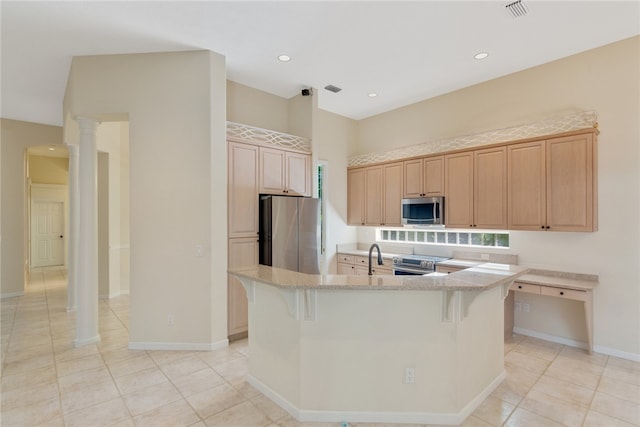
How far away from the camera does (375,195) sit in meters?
5.39

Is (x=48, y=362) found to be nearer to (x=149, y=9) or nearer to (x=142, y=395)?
(x=142, y=395)

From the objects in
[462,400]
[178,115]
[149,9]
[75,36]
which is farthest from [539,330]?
[75,36]

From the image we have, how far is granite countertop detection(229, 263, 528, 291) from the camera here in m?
2.06

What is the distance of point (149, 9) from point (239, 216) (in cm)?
223

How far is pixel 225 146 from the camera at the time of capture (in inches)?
142

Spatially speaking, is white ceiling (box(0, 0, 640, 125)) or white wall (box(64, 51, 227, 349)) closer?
white ceiling (box(0, 0, 640, 125))

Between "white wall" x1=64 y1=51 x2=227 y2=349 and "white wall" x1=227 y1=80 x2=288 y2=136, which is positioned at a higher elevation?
"white wall" x1=227 y1=80 x2=288 y2=136

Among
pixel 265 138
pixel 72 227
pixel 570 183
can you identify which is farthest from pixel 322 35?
pixel 72 227

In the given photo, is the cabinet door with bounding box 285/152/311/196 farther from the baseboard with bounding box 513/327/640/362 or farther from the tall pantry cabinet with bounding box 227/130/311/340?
the baseboard with bounding box 513/327/640/362

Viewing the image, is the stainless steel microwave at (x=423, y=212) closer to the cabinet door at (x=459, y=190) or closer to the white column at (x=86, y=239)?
the cabinet door at (x=459, y=190)

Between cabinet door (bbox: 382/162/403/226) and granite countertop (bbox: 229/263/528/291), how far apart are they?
254 cm

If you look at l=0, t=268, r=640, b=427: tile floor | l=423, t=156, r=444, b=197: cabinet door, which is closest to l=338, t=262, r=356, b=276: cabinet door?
l=423, t=156, r=444, b=197: cabinet door

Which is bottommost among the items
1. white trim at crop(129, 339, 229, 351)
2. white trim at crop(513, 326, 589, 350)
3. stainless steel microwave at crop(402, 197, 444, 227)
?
white trim at crop(513, 326, 589, 350)

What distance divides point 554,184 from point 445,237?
1.64 m
